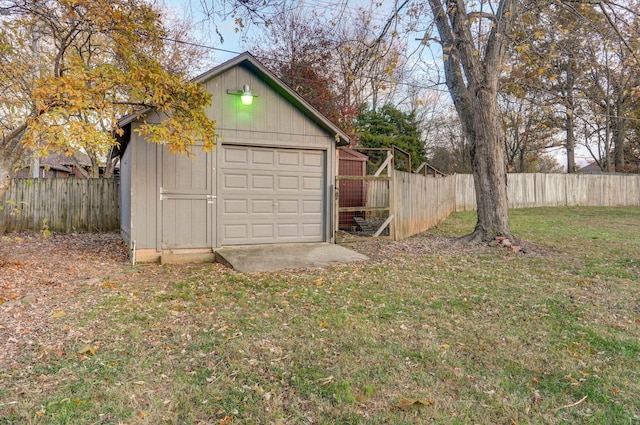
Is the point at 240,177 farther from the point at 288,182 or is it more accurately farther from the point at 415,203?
the point at 415,203

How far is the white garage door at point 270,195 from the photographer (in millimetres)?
7531

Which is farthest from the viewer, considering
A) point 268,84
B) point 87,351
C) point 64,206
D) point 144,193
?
point 64,206

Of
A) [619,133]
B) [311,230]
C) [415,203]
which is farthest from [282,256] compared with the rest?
[619,133]

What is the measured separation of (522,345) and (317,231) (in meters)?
5.37

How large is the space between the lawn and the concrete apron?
569mm

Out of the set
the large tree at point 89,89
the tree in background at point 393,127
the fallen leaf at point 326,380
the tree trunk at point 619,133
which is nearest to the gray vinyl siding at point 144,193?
the large tree at point 89,89

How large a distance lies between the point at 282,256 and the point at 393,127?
14992 millimetres

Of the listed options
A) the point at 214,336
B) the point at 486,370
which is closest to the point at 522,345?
the point at 486,370

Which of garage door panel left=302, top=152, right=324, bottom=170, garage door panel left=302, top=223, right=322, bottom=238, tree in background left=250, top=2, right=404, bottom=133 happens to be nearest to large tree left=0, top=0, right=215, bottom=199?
garage door panel left=302, top=152, right=324, bottom=170

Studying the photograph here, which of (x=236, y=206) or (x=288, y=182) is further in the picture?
(x=288, y=182)

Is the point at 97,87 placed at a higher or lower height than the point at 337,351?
higher

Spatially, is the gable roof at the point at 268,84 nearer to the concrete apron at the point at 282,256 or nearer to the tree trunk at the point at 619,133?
the concrete apron at the point at 282,256

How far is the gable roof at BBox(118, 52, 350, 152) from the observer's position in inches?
271

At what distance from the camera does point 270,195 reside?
785 centimetres
